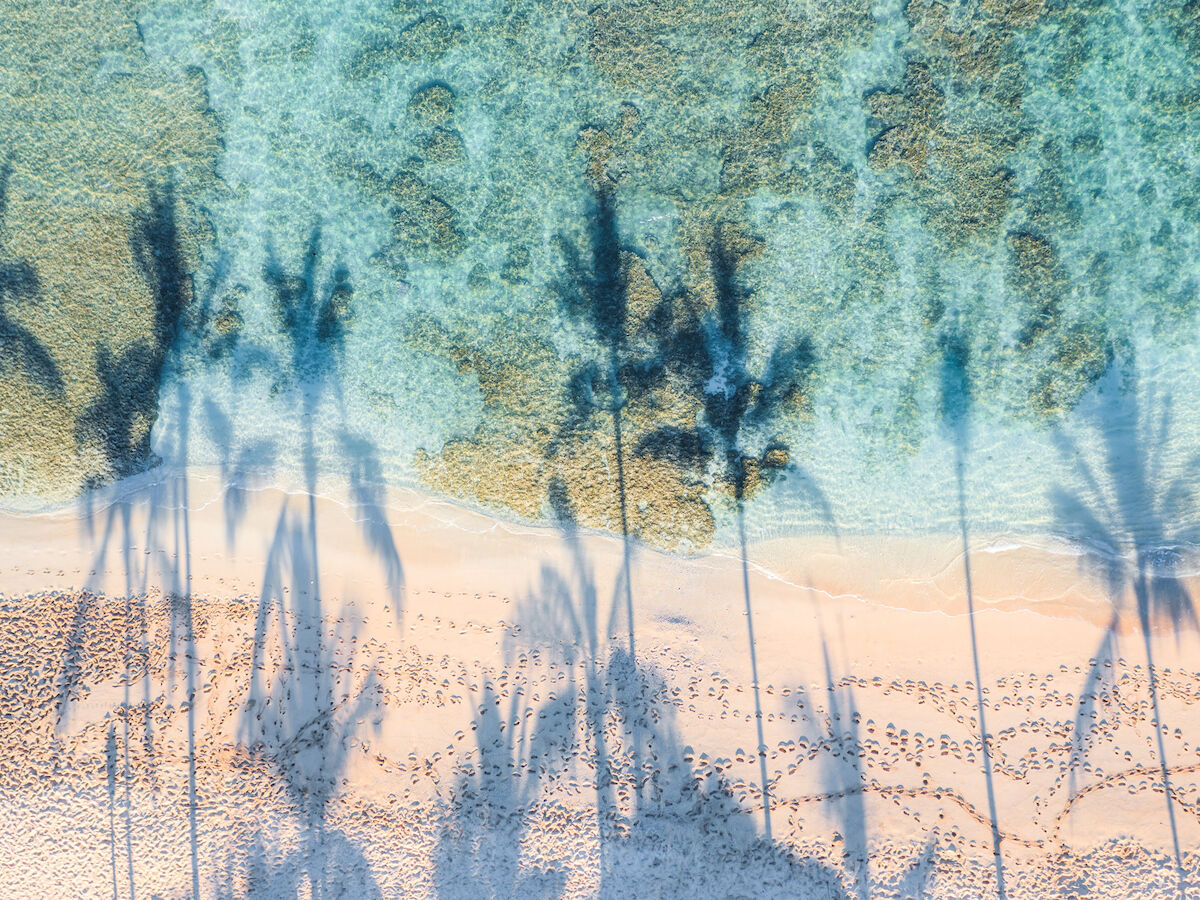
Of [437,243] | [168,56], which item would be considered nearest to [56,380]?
[168,56]

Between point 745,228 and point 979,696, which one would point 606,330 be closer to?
point 745,228

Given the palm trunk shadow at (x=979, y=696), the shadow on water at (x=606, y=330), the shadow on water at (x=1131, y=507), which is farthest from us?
the shadow on water at (x=606, y=330)

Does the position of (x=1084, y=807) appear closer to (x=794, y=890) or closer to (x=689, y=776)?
(x=794, y=890)

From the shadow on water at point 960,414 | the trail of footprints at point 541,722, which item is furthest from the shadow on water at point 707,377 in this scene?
the shadow on water at point 960,414

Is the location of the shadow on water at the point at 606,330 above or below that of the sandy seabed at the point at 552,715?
above

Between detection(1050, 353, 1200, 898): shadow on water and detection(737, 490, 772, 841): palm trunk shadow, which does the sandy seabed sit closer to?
detection(737, 490, 772, 841): palm trunk shadow

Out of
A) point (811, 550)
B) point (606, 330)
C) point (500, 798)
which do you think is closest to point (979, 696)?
point (811, 550)

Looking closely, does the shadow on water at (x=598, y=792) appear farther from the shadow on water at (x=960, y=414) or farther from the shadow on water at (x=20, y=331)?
the shadow on water at (x=20, y=331)
